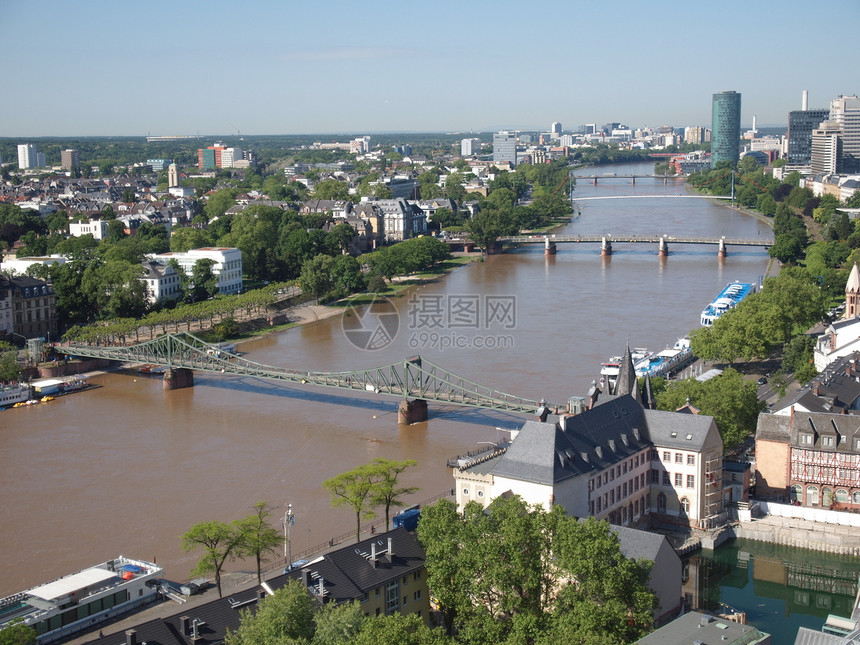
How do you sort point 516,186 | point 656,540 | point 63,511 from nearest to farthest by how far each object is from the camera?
point 656,540 → point 63,511 → point 516,186

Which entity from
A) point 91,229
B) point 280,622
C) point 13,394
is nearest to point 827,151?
point 91,229

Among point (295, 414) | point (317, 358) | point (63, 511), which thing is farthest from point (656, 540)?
point (317, 358)

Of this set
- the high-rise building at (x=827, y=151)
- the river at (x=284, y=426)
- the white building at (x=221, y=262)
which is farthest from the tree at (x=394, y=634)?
the high-rise building at (x=827, y=151)

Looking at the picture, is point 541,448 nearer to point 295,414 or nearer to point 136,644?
point 136,644

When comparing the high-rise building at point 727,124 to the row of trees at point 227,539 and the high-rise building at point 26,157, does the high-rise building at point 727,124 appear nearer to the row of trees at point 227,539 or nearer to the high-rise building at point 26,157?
the high-rise building at point 26,157

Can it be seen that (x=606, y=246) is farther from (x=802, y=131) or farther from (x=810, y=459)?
(x=802, y=131)
